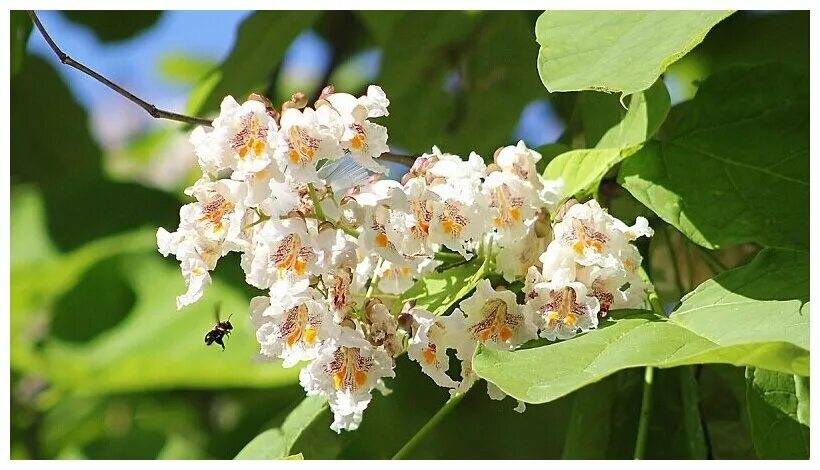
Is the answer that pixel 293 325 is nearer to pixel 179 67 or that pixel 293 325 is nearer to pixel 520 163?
pixel 520 163

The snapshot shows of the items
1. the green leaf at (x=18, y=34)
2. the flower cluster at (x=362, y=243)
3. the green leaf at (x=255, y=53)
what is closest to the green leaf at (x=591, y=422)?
the flower cluster at (x=362, y=243)

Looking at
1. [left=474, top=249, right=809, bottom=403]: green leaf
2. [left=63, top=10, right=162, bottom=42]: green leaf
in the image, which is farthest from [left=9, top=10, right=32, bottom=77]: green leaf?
[left=474, top=249, right=809, bottom=403]: green leaf

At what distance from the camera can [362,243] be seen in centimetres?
110

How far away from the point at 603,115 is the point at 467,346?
44 cm

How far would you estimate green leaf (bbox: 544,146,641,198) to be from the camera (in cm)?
128

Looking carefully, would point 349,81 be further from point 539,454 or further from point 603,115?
point 603,115

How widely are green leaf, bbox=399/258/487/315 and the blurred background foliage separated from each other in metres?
0.25

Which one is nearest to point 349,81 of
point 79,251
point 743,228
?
point 79,251

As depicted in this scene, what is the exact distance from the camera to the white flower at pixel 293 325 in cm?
107

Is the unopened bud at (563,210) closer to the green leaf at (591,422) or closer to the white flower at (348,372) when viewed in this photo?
the white flower at (348,372)

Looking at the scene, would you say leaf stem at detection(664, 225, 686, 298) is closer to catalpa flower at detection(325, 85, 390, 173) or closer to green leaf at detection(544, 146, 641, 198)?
green leaf at detection(544, 146, 641, 198)

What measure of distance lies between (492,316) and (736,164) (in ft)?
1.45

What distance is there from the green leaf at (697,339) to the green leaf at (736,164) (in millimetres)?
109

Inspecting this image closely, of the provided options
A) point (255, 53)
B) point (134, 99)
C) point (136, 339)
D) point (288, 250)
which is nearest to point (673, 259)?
point (288, 250)
